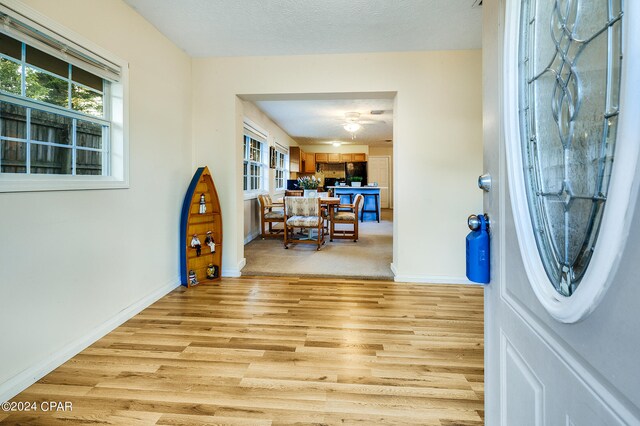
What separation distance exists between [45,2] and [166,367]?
7.23 feet

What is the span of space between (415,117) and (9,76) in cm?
325

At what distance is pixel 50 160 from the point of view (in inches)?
82.0

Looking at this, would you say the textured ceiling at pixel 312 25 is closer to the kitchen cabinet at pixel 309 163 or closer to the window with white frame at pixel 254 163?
the window with white frame at pixel 254 163

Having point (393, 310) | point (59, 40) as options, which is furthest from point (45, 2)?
point (393, 310)

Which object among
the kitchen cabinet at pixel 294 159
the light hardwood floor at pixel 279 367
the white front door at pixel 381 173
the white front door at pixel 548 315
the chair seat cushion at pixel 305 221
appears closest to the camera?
the white front door at pixel 548 315

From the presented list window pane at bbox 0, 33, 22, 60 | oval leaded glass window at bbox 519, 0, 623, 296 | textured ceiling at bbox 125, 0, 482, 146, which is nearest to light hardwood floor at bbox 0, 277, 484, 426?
oval leaded glass window at bbox 519, 0, 623, 296

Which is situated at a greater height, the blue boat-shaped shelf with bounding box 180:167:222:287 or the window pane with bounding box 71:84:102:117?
the window pane with bounding box 71:84:102:117

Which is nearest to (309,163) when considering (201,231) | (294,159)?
(294,159)

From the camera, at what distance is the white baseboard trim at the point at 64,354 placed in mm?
1714

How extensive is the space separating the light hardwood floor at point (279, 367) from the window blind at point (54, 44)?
6.07ft

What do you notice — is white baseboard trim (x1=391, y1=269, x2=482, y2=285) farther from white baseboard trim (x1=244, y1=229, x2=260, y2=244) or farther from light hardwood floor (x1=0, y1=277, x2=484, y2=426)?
white baseboard trim (x1=244, y1=229, x2=260, y2=244)

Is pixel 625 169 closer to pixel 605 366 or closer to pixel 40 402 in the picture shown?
pixel 605 366

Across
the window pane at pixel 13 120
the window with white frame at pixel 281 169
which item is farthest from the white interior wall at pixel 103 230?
the window with white frame at pixel 281 169

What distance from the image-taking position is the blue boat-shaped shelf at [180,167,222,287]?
348 cm
